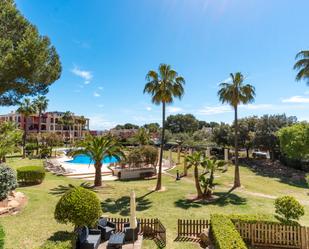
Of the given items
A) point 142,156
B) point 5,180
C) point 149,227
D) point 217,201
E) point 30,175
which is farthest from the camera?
point 142,156

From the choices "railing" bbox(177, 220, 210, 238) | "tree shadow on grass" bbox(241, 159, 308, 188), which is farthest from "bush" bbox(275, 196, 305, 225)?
"tree shadow on grass" bbox(241, 159, 308, 188)

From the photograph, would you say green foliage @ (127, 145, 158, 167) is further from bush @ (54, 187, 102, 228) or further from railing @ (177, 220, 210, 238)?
bush @ (54, 187, 102, 228)

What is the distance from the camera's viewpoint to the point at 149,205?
59.9 feet

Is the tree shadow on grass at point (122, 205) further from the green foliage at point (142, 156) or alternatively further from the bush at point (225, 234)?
the green foliage at point (142, 156)

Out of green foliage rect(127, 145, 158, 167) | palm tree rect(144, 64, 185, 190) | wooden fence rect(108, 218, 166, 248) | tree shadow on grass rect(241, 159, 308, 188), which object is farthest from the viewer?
tree shadow on grass rect(241, 159, 308, 188)

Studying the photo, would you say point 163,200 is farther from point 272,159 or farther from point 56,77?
point 272,159

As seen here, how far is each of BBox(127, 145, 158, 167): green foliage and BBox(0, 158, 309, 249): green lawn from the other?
3228 mm

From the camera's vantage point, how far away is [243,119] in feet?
151

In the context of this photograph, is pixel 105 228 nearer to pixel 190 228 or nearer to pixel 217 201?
pixel 190 228

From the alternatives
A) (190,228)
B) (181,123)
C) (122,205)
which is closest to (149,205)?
(122,205)

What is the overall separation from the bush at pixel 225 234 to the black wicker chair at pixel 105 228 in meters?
4.85

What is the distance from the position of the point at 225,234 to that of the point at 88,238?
5853 mm

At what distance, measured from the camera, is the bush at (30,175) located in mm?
22623

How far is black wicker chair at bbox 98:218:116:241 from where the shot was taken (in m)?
11.8
